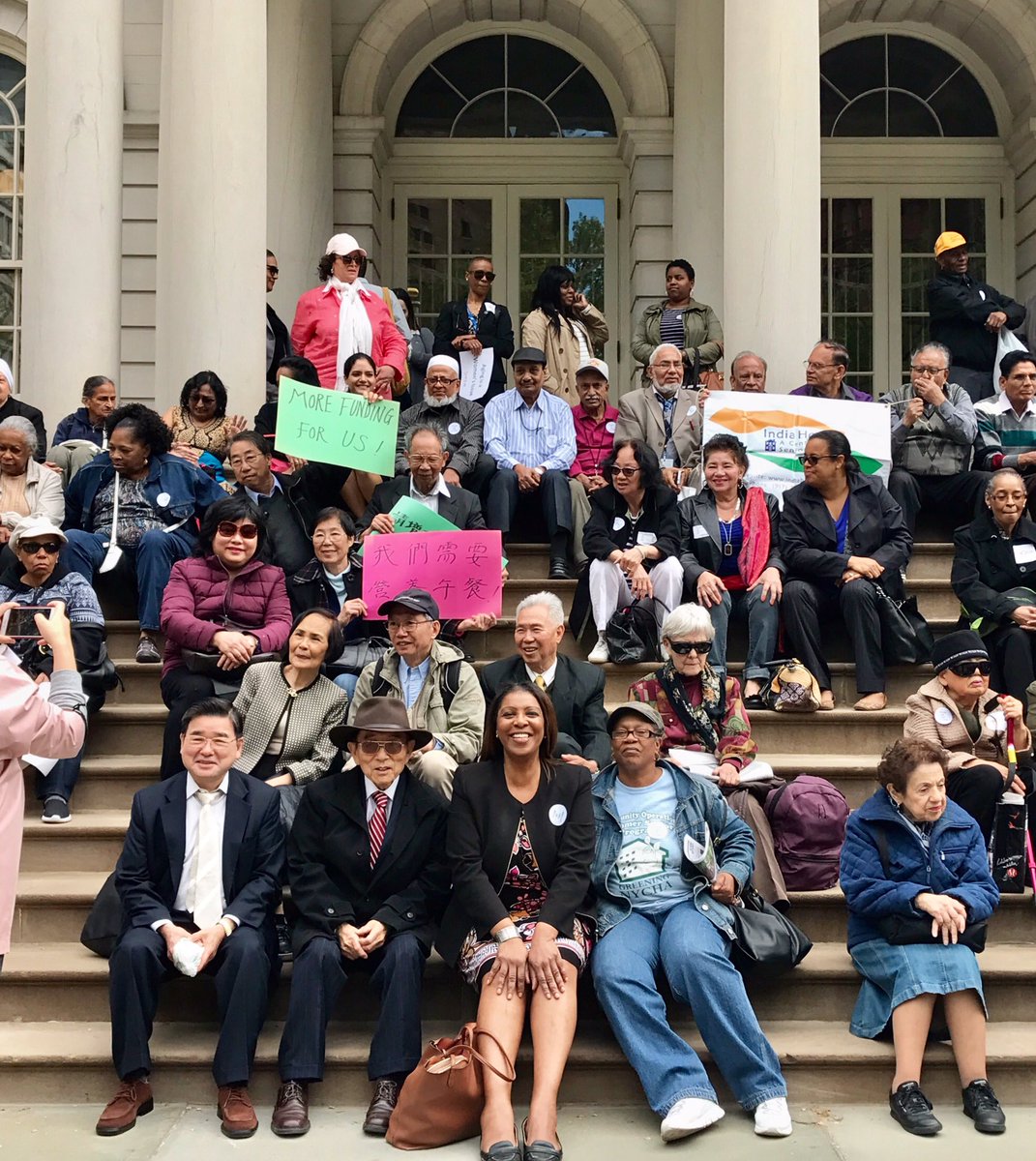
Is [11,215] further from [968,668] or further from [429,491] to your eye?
[968,668]

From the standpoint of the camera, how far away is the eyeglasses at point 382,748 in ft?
19.3

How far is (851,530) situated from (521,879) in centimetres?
325

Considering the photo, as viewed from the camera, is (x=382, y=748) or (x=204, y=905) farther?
(x=382, y=748)

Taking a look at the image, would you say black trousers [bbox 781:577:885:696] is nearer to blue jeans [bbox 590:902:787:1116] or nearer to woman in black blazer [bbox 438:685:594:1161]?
woman in black blazer [bbox 438:685:594:1161]

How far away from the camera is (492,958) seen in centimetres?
550

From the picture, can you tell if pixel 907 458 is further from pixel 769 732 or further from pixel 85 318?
pixel 85 318

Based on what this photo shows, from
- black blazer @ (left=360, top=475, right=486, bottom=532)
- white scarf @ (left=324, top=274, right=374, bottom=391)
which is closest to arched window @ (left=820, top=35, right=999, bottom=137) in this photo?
white scarf @ (left=324, top=274, right=374, bottom=391)

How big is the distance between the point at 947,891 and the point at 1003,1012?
0.71 meters

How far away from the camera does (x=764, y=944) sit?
5.78 m

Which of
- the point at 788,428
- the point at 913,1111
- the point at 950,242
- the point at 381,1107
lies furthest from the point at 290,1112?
the point at 950,242

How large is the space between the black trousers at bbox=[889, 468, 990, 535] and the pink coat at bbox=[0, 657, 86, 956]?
5415mm

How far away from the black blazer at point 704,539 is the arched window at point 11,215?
27.0 feet

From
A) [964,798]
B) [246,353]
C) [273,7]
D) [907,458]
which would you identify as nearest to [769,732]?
[964,798]

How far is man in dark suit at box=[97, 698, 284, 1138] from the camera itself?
5340 millimetres
